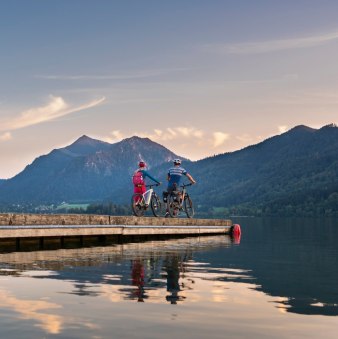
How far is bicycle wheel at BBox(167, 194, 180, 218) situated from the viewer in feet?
138

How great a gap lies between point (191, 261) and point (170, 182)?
1675cm

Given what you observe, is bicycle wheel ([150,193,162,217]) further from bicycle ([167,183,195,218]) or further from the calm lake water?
the calm lake water

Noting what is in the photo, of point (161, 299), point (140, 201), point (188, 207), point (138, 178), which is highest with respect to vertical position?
point (138, 178)

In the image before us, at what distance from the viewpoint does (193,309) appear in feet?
42.4

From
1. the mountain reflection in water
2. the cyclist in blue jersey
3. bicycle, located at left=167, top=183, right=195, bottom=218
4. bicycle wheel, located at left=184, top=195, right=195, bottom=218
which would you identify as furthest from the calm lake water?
bicycle wheel, located at left=184, top=195, right=195, bottom=218

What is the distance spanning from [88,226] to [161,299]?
799 inches

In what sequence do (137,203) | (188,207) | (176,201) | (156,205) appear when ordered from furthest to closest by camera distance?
(188,207), (176,201), (156,205), (137,203)

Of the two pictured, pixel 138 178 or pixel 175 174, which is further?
A: pixel 175 174

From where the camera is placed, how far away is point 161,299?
46.0 ft

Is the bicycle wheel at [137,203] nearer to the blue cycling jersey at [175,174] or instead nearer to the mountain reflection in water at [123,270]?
the blue cycling jersey at [175,174]

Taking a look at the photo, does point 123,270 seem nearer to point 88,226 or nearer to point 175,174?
point 88,226

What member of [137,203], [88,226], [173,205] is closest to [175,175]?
[173,205]

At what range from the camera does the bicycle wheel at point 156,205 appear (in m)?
41.1

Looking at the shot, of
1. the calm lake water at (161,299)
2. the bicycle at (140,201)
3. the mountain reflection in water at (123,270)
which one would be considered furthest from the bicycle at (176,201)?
the calm lake water at (161,299)
